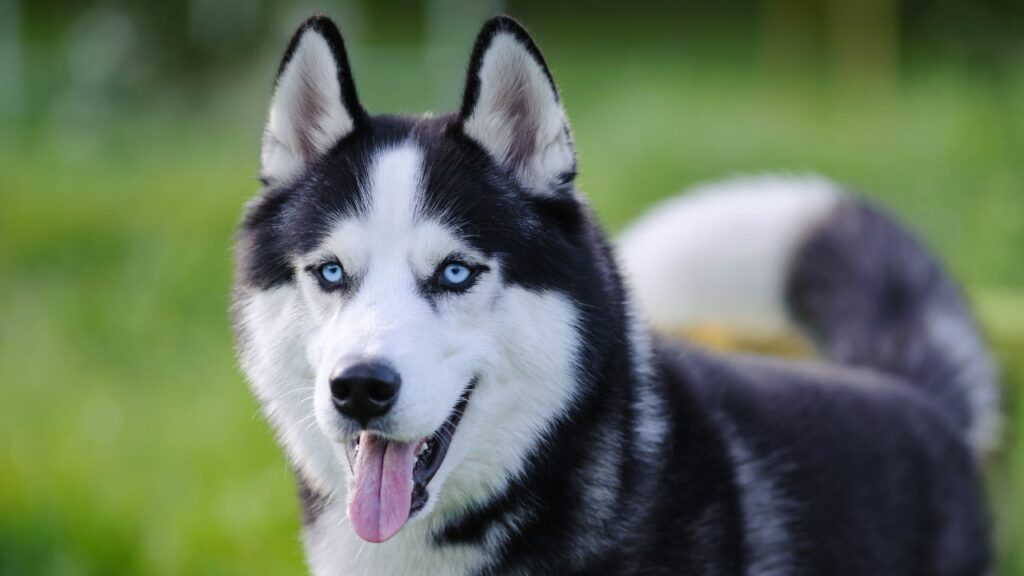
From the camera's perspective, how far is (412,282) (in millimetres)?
2359

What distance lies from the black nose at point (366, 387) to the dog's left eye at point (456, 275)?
0.88 feet

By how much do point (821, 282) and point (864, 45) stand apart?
8.88m

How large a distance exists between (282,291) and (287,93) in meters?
0.45

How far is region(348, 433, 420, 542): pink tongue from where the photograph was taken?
2.30 metres

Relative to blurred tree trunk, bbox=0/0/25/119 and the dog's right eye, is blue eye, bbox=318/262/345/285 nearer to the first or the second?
the dog's right eye

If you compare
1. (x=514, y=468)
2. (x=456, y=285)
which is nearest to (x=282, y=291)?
(x=456, y=285)

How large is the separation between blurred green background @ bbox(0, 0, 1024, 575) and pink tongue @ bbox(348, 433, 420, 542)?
1.68 m

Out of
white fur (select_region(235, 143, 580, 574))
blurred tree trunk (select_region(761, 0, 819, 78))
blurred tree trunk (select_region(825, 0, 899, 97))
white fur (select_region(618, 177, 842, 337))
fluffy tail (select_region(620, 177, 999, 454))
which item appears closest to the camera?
white fur (select_region(235, 143, 580, 574))

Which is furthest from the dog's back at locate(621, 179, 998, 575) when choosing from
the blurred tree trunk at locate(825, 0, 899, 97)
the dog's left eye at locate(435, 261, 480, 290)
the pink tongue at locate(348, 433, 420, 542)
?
the blurred tree trunk at locate(825, 0, 899, 97)

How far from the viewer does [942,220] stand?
7125mm

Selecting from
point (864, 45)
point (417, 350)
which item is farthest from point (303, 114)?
point (864, 45)

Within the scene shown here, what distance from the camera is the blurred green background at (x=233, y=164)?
420 cm

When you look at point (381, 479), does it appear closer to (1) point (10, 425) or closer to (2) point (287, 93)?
(2) point (287, 93)

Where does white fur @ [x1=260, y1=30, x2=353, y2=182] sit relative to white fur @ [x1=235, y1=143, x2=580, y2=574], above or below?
above
